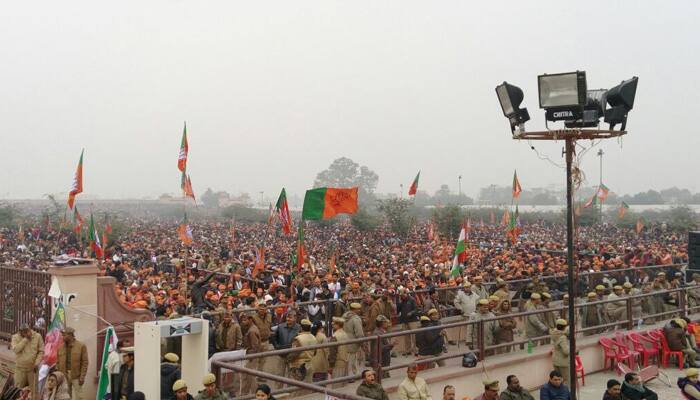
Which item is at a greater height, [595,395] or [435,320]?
[435,320]

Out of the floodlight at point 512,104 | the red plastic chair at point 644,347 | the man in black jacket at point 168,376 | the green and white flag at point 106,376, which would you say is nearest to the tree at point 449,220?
the red plastic chair at point 644,347

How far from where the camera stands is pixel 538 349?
11.5 metres

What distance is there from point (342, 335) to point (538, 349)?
391 cm

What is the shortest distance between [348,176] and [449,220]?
355 feet

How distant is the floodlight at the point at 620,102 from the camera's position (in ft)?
24.9

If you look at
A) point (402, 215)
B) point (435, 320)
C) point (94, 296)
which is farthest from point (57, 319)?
point (402, 215)

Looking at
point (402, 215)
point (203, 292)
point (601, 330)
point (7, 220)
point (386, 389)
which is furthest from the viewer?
point (7, 220)

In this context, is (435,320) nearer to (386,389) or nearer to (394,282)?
(386,389)

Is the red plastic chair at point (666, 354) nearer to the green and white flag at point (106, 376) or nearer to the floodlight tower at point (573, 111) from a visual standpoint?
the floodlight tower at point (573, 111)

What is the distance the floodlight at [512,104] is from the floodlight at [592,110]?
0.64m

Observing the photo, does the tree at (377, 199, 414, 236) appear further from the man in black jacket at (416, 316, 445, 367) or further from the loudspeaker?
the man in black jacket at (416, 316, 445, 367)

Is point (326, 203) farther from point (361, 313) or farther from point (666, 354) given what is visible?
point (666, 354)

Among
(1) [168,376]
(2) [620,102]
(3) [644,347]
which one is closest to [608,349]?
(3) [644,347]

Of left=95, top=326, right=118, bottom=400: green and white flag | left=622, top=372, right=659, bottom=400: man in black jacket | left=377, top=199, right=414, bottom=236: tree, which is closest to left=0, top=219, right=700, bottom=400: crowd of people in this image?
left=95, top=326, right=118, bottom=400: green and white flag
